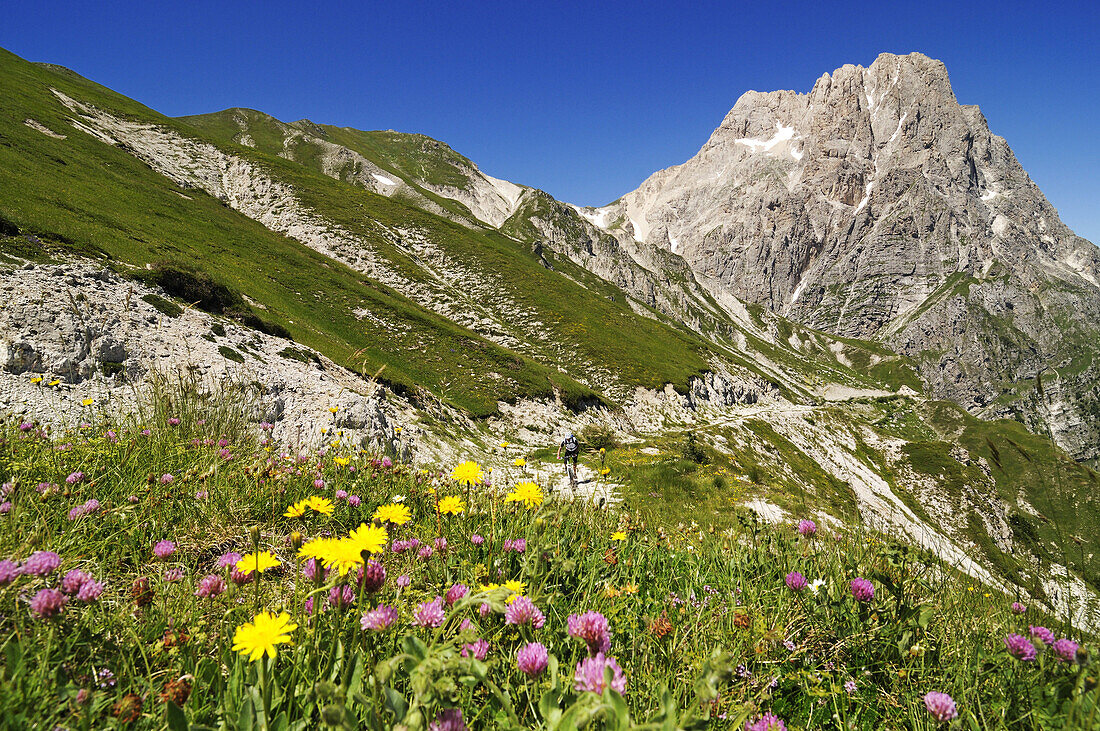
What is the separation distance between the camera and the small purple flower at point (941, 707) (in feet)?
5.74

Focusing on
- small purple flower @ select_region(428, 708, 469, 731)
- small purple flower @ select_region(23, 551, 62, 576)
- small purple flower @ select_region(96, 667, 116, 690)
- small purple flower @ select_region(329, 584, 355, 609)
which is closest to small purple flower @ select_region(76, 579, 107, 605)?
small purple flower @ select_region(23, 551, 62, 576)

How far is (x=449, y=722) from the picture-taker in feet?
4.28

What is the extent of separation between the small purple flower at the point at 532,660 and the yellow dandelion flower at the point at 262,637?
795 mm

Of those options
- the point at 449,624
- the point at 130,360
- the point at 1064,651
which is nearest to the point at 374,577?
the point at 449,624

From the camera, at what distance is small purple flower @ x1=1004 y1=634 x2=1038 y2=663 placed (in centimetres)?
212

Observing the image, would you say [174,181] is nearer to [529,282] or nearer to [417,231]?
[417,231]

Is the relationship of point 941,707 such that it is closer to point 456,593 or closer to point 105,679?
point 456,593

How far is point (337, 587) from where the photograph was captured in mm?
1988

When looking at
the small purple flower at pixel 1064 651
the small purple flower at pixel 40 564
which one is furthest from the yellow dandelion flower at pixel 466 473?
the small purple flower at pixel 1064 651

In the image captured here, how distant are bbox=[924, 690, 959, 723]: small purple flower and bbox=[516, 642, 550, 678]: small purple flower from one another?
166 centimetres

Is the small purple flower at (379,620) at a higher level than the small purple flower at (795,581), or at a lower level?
lower

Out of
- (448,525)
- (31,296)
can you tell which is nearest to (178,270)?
(31,296)

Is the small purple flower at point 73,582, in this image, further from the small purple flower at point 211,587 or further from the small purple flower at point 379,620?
the small purple flower at point 379,620

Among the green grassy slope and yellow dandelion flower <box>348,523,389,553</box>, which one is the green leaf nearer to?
yellow dandelion flower <box>348,523,389,553</box>
